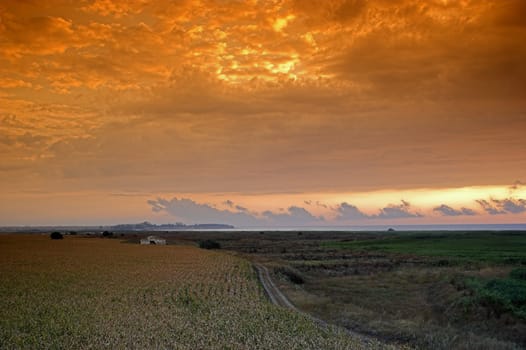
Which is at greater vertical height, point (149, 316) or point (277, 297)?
point (149, 316)

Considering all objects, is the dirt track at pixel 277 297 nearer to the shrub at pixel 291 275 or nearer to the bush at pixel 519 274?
the shrub at pixel 291 275

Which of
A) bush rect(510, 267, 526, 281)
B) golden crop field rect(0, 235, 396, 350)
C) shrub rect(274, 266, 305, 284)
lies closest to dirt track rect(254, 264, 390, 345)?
golden crop field rect(0, 235, 396, 350)

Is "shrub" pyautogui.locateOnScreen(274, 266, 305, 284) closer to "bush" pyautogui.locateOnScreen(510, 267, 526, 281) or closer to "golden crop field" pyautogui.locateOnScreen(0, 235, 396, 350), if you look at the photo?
"golden crop field" pyautogui.locateOnScreen(0, 235, 396, 350)

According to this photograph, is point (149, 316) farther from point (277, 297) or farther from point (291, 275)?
point (291, 275)

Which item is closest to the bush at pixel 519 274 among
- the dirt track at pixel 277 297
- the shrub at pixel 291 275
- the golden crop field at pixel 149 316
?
the dirt track at pixel 277 297

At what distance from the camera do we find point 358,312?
27.8m

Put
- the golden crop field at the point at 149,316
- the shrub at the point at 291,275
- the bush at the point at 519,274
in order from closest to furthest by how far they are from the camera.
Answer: the golden crop field at the point at 149,316, the bush at the point at 519,274, the shrub at the point at 291,275

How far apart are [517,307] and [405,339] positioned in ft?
28.6

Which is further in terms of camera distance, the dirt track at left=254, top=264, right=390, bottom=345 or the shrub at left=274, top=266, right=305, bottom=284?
the shrub at left=274, top=266, right=305, bottom=284

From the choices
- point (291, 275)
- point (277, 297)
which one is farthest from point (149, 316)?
point (291, 275)

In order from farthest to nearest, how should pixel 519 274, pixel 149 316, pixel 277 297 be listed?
pixel 519 274 → pixel 277 297 → pixel 149 316

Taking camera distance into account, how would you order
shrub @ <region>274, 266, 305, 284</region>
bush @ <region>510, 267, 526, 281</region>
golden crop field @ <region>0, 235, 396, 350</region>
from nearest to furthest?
golden crop field @ <region>0, 235, 396, 350</region> < bush @ <region>510, 267, 526, 281</region> < shrub @ <region>274, 266, 305, 284</region>

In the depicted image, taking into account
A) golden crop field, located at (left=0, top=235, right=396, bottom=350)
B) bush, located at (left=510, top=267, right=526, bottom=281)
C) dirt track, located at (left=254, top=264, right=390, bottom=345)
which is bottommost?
dirt track, located at (left=254, top=264, right=390, bottom=345)

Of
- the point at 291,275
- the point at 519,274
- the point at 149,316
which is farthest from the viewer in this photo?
the point at 291,275
